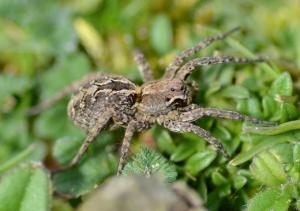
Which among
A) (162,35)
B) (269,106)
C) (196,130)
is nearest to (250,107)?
(269,106)

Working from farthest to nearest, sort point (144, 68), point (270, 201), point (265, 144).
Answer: point (144, 68), point (265, 144), point (270, 201)

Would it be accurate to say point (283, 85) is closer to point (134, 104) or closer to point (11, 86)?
point (134, 104)

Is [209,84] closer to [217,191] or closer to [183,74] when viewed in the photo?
[183,74]

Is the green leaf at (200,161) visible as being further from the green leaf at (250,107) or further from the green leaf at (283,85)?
the green leaf at (283,85)

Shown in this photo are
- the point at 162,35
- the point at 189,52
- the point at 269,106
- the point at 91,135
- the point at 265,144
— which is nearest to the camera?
the point at 265,144

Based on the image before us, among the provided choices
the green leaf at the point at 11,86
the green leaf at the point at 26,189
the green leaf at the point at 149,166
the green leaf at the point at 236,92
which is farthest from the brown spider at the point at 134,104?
the green leaf at the point at 11,86

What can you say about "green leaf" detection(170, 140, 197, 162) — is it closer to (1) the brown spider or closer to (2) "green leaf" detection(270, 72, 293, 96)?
(1) the brown spider
